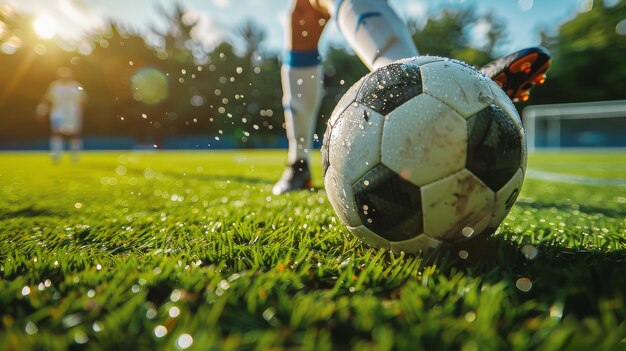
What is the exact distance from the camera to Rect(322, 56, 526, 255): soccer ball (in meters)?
1.35

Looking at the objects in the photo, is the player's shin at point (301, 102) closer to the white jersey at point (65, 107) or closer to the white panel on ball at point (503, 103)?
the white panel on ball at point (503, 103)

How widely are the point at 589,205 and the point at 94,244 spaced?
3.10 m

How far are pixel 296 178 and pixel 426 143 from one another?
6.97 ft

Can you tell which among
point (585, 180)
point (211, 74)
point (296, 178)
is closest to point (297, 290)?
point (296, 178)

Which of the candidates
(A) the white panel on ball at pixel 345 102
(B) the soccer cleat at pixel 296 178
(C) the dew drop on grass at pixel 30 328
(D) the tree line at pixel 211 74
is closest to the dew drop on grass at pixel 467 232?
(A) the white panel on ball at pixel 345 102

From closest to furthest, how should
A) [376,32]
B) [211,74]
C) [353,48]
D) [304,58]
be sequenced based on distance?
[376,32], [353,48], [304,58], [211,74]

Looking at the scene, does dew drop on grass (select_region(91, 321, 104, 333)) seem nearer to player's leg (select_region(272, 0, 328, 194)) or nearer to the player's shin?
player's leg (select_region(272, 0, 328, 194))

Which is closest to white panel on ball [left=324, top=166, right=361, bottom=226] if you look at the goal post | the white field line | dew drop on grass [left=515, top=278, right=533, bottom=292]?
dew drop on grass [left=515, top=278, right=533, bottom=292]

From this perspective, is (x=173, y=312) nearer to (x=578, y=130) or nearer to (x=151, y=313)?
(x=151, y=313)

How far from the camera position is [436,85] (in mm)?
1440

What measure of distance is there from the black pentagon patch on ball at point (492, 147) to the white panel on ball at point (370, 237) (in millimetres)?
385

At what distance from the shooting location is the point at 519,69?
75.6 inches

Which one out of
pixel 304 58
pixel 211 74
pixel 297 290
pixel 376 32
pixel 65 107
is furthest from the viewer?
pixel 211 74

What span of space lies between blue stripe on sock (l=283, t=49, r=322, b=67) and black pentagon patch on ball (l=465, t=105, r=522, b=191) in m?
2.15
